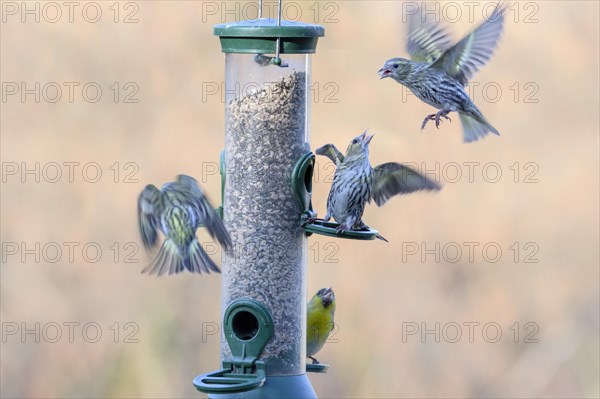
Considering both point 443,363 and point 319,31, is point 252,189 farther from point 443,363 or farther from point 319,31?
point 443,363

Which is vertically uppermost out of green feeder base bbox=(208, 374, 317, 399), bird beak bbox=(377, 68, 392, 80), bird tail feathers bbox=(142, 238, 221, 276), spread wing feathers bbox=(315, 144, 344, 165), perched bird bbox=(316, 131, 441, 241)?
bird beak bbox=(377, 68, 392, 80)

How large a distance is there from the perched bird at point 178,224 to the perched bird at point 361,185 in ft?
2.21

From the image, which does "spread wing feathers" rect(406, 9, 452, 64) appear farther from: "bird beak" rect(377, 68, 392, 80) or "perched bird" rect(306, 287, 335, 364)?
"perched bird" rect(306, 287, 335, 364)

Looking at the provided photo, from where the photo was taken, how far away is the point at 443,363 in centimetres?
1360

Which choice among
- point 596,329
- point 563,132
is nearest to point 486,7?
point 563,132

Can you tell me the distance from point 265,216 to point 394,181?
28.6 inches

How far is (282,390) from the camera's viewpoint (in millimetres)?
9617

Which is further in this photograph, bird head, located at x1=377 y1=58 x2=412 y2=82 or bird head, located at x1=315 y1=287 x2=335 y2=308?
bird head, located at x1=315 y1=287 x2=335 y2=308

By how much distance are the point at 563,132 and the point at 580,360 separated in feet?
6.13

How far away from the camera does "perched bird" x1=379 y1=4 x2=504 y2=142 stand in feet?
33.0

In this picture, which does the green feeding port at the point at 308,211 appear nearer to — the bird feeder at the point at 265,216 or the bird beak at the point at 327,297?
the bird feeder at the point at 265,216

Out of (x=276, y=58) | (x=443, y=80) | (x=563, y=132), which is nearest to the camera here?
(x=276, y=58)

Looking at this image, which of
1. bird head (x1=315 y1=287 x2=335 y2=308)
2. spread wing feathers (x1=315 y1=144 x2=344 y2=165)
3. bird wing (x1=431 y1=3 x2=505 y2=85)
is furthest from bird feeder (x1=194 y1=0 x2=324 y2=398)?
bird head (x1=315 y1=287 x2=335 y2=308)

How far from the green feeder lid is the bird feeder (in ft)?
0.31
